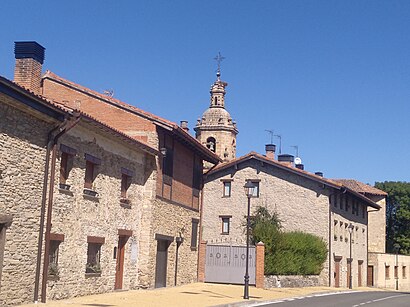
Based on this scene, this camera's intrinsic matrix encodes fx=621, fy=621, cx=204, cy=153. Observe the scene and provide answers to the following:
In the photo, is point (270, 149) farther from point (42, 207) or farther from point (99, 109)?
point (42, 207)

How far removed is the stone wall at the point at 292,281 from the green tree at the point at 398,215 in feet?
135

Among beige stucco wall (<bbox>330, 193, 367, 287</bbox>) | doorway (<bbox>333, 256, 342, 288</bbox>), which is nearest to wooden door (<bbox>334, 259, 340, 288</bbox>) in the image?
doorway (<bbox>333, 256, 342, 288</bbox>)

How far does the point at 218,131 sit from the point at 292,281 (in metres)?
34.3

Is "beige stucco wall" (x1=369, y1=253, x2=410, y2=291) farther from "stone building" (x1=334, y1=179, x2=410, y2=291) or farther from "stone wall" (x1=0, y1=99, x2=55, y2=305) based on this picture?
"stone wall" (x1=0, y1=99, x2=55, y2=305)

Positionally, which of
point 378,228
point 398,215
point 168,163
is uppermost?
point 398,215

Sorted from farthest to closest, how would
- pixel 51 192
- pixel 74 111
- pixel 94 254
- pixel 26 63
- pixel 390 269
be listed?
1. pixel 390 269
2. pixel 26 63
3. pixel 94 254
4. pixel 74 111
5. pixel 51 192

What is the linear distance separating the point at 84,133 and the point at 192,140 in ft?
30.7

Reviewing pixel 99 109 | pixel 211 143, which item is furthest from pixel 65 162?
pixel 211 143

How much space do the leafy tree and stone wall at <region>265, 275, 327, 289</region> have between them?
0.24 meters

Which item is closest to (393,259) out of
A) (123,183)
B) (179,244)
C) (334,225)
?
(334,225)

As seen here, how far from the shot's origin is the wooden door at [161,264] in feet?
90.9

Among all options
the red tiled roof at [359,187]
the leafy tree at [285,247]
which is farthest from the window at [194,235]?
the red tiled roof at [359,187]

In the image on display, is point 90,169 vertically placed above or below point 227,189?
below

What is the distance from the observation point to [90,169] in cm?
2208
